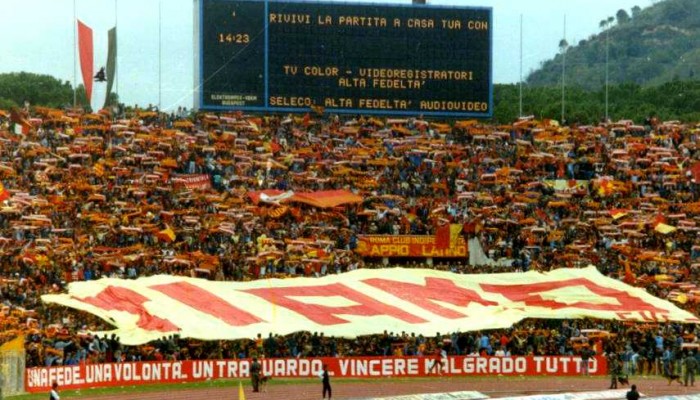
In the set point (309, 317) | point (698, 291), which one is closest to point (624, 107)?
point (698, 291)

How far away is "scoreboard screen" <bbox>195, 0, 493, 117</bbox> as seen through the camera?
62.3 metres

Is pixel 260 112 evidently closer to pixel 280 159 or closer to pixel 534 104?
pixel 280 159

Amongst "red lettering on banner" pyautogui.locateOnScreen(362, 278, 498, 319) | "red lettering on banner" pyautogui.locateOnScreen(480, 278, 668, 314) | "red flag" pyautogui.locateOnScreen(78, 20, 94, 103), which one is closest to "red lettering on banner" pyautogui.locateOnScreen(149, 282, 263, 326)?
"red lettering on banner" pyautogui.locateOnScreen(362, 278, 498, 319)

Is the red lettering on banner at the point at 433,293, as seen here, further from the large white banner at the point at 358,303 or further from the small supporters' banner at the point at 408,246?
the small supporters' banner at the point at 408,246

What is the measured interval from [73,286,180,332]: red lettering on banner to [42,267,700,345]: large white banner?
4 cm

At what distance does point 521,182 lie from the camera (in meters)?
64.4

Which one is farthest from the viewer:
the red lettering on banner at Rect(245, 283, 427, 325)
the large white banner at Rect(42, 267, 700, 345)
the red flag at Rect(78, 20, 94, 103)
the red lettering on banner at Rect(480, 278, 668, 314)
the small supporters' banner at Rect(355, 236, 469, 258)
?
the red flag at Rect(78, 20, 94, 103)

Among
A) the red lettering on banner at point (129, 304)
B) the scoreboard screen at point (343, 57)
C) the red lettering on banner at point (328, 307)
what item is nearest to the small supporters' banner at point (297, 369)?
the red lettering on banner at point (129, 304)

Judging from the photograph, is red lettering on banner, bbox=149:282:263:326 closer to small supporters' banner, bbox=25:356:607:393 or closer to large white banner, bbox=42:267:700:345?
large white banner, bbox=42:267:700:345

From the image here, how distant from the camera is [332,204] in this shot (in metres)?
60.9

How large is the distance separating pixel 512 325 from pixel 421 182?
1297 cm

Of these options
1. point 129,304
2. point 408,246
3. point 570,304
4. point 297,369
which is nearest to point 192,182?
point 408,246

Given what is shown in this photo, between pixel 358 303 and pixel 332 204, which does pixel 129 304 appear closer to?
pixel 358 303

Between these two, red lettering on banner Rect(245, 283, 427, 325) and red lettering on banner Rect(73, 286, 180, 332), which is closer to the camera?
red lettering on banner Rect(73, 286, 180, 332)
